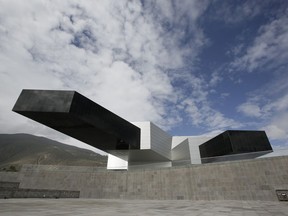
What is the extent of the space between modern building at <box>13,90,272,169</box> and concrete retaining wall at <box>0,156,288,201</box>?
1.05m

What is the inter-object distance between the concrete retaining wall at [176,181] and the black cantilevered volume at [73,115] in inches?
194

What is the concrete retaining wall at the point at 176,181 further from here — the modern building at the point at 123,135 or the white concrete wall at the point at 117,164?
the white concrete wall at the point at 117,164

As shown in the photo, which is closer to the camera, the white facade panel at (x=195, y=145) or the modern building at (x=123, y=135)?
the modern building at (x=123, y=135)

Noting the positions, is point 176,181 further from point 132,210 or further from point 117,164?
point 117,164

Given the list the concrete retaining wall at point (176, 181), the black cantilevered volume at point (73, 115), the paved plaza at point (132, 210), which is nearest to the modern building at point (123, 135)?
the black cantilevered volume at point (73, 115)

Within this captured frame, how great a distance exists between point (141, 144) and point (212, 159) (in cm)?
1520

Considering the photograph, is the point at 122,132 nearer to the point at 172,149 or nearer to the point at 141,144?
the point at 141,144

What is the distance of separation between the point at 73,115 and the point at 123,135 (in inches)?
346

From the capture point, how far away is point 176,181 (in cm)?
1817

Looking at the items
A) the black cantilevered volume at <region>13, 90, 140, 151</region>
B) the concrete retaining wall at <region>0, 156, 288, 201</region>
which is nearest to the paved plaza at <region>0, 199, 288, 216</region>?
the concrete retaining wall at <region>0, 156, 288, 201</region>

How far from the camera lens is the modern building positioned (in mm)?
17547

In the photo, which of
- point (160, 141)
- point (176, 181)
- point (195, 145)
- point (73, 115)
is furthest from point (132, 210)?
point (195, 145)

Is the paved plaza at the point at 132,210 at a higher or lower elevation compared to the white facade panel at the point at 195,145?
lower

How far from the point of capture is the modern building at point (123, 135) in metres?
17.5
